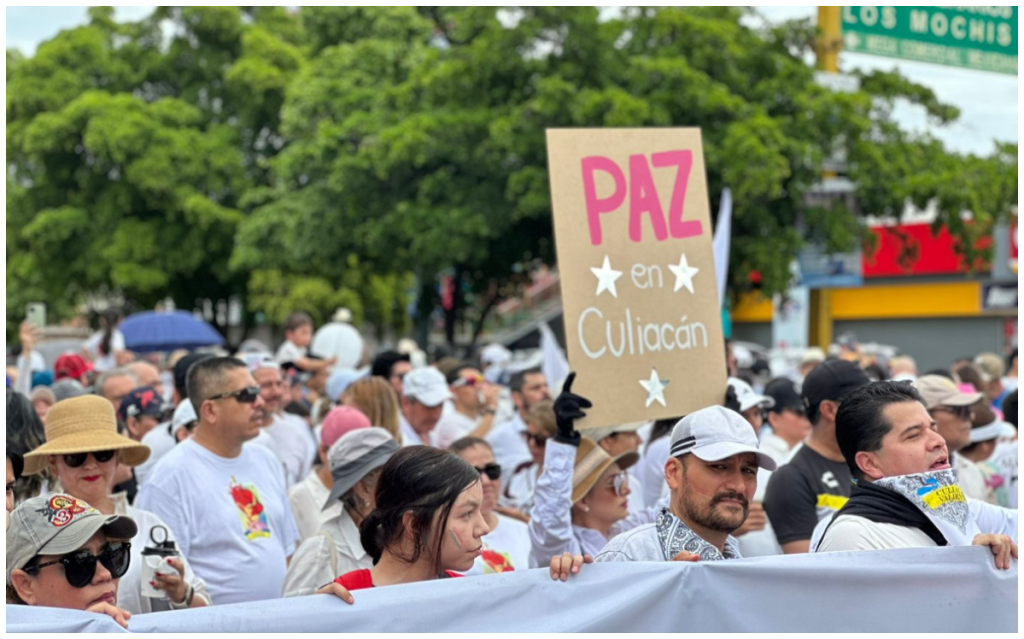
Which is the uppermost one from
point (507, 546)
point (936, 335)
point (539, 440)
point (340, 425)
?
point (340, 425)

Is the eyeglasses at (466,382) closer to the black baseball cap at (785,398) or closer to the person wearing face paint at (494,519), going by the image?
the black baseball cap at (785,398)

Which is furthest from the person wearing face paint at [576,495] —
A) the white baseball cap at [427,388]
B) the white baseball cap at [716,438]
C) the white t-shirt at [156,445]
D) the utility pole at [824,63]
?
the utility pole at [824,63]

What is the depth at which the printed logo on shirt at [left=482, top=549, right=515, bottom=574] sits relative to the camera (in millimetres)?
4629

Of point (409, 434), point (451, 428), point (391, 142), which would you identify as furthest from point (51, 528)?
point (391, 142)

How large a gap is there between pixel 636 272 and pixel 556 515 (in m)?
1.14

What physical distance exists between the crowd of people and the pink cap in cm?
1

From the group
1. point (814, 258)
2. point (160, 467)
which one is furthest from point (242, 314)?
point (160, 467)

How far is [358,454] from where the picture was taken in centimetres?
452

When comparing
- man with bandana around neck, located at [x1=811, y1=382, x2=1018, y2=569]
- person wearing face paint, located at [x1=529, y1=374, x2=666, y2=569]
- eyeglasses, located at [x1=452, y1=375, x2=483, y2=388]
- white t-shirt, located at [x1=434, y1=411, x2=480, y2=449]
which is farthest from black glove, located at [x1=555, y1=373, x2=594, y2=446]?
eyeglasses, located at [x1=452, y1=375, x2=483, y2=388]

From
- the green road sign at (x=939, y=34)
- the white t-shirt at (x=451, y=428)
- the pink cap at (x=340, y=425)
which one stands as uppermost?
the green road sign at (x=939, y=34)

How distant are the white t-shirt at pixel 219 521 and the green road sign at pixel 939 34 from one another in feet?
34.7

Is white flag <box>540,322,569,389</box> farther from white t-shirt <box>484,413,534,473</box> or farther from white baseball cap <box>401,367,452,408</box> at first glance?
white baseball cap <box>401,367,452,408</box>

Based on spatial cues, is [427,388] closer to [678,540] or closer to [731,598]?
[678,540]

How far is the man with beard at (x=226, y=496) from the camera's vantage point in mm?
4758
